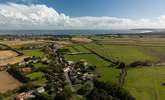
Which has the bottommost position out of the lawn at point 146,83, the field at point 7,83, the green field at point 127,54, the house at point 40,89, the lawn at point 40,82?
the field at point 7,83

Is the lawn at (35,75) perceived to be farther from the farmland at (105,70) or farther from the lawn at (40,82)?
the farmland at (105,70)

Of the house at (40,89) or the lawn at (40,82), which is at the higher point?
the house at (40,89)

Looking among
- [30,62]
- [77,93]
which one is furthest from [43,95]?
[30,62]

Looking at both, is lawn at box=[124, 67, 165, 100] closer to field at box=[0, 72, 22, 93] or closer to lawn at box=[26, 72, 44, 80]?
lawn at box=[26, 72, 44, 80]

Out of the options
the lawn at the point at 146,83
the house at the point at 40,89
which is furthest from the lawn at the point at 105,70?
the house at the point at 40,89

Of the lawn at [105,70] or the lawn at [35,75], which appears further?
the lawn at [35,75]

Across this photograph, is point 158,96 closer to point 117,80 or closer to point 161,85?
point 161,85

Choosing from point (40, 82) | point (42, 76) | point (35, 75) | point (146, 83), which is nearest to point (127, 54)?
point (146, 83)
